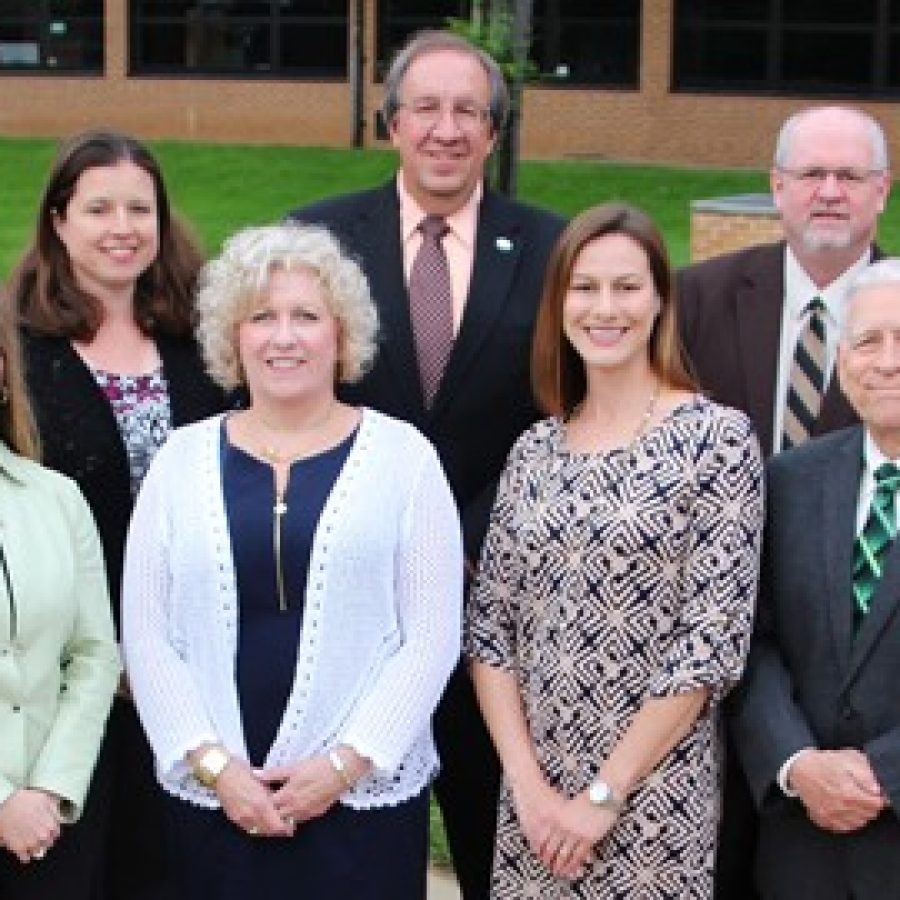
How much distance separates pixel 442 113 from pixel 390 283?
449 mm

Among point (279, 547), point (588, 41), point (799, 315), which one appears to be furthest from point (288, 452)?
point (588, 41)

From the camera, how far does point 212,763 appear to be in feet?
12.5

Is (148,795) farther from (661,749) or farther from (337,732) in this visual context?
(661,749)

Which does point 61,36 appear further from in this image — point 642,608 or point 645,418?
point 642,608

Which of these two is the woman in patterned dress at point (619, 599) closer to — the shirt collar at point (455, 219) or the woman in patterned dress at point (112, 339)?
the shirt collar at point (455, 219)

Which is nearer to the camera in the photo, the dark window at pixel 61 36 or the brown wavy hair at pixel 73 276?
the brown wavy hair at pixel 73 276

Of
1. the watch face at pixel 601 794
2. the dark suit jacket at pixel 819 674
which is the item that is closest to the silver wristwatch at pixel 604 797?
the watch face at pixel 601 794

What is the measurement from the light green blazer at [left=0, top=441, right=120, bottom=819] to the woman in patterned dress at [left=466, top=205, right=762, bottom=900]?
843mm

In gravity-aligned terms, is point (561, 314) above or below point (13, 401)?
above

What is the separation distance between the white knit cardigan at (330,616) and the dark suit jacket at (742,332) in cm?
96

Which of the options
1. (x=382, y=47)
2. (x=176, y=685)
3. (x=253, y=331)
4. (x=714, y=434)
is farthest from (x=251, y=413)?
(x=382, y=47)

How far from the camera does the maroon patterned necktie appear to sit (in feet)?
15.5

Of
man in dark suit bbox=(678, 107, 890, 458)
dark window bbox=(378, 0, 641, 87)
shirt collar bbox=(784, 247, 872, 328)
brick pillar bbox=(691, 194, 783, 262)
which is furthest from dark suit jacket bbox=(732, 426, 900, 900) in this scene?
dark window bbox=(378, 0, 641, 87)

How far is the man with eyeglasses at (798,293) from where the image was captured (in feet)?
14.7
